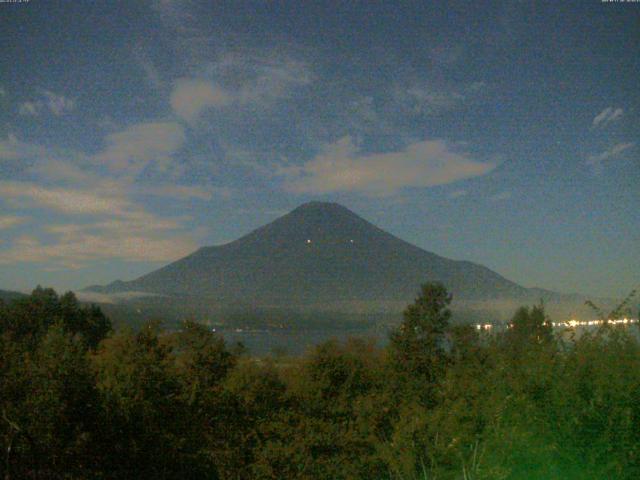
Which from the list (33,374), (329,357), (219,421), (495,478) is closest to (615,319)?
(495,478)

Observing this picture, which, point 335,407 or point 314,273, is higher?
point 314,273

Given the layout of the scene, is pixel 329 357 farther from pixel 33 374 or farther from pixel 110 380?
pixel 33 374

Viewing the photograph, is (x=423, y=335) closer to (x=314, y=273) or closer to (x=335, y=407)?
(x=335, y=407)

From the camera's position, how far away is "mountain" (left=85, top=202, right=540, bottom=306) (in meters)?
144

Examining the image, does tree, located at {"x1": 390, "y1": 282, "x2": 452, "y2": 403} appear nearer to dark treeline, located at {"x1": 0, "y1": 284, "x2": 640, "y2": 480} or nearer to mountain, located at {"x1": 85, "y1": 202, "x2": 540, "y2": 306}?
dark treeline, located at {"x1": 0, "y1": 284, "x2": 640, "y2": 480}

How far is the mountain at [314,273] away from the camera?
144 metres

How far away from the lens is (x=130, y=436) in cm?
1205

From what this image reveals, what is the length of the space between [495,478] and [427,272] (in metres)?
151

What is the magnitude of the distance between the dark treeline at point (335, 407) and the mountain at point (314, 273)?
115 metres

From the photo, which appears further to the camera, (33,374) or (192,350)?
(192,350)

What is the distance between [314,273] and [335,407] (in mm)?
144467

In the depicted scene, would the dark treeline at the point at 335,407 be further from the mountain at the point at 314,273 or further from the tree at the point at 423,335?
the mountain at the point at 314,273

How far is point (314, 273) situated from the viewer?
161750 millimetres

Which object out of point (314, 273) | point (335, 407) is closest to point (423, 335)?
point (335, 407)
